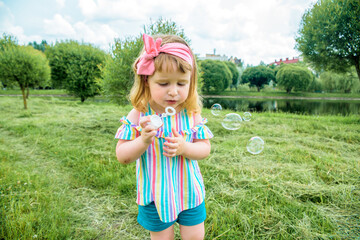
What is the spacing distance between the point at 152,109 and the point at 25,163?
418 centimetres

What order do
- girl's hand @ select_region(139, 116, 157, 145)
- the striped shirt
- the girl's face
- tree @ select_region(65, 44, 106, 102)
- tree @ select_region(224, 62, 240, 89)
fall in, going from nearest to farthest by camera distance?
girl's hand @ select_region(139, 116, 157, 145) → the girl's face → the striped shirt → tree @ select_region(65, 44, 106, 102) → tree @ select_region(224, 62, 240, 89)

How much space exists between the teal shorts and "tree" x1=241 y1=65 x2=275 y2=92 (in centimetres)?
5084

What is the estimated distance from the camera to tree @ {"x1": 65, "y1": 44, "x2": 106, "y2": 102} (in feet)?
62.8

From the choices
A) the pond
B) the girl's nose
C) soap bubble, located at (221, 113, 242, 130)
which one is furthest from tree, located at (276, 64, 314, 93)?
the girl's nose

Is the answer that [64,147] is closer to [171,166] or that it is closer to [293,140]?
[171,166]

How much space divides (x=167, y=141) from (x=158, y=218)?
58 centimetres

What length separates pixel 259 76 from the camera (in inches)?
1917

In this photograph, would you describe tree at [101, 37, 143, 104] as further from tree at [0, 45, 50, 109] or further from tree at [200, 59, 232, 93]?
tree at [200, 59, 232, 93]

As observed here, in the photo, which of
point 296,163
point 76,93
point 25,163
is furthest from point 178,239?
point 76,93

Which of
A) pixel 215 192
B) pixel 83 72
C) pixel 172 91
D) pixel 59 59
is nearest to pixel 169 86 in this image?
pixel 172 91

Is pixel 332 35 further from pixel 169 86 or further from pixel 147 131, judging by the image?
pixel 147 131

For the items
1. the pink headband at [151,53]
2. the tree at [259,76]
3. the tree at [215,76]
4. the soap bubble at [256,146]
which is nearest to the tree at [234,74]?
the tree at [259,76]

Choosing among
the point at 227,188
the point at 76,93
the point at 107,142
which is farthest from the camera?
the point at 76,93

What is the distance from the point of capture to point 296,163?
427cm
